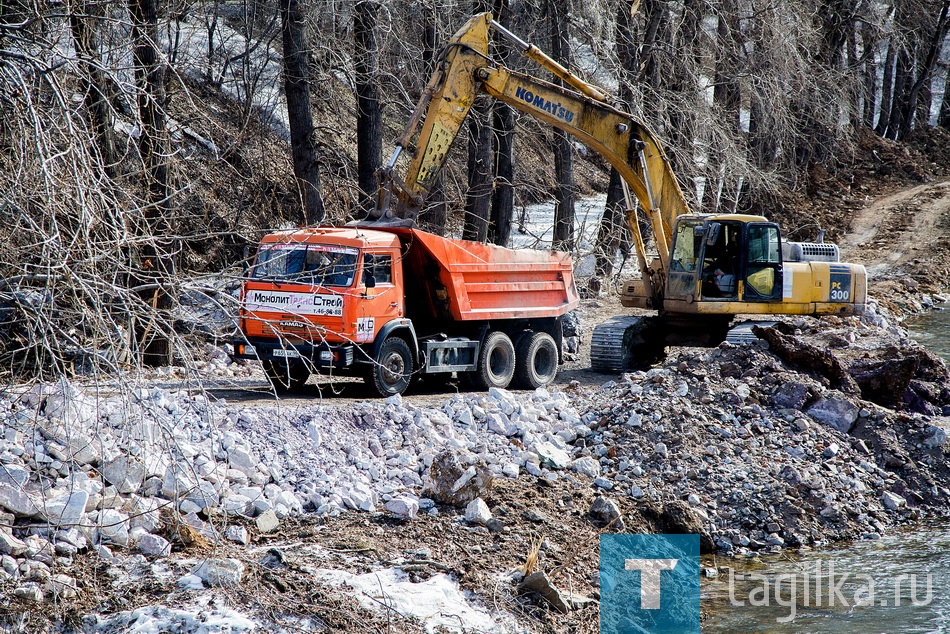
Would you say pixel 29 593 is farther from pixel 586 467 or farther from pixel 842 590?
pixel 842 590

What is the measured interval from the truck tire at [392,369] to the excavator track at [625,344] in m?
3.74

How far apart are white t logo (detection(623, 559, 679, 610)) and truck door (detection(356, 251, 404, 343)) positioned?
Answer: 15.3 ft

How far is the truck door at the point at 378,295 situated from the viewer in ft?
39.1

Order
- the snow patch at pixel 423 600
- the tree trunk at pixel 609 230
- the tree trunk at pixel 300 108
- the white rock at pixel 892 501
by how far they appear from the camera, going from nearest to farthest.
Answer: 1. the snow patch at pixel 423 600
2. the white rock at pixel 892 501
3. the tree trunk at pixel 300 108
4. the tree trunk at pixel 609 230

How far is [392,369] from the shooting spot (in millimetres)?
12281

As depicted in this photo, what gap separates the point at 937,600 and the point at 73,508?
7048 millimetres

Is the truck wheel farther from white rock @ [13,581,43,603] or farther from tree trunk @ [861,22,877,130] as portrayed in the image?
tree trunk @ [861,22,877,130]

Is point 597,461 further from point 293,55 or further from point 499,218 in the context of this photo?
point 499,218

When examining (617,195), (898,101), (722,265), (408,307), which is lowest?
(408,307)

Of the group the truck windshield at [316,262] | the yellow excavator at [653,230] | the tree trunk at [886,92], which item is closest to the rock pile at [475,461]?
the yellow excavator at [653,230]

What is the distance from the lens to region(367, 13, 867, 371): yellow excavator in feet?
43.4

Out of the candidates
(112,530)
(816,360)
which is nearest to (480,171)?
(816,360)

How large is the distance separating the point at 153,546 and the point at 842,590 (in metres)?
5.80

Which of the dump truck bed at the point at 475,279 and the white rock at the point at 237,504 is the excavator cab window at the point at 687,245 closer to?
the dump truck bed at the point at 475,279
